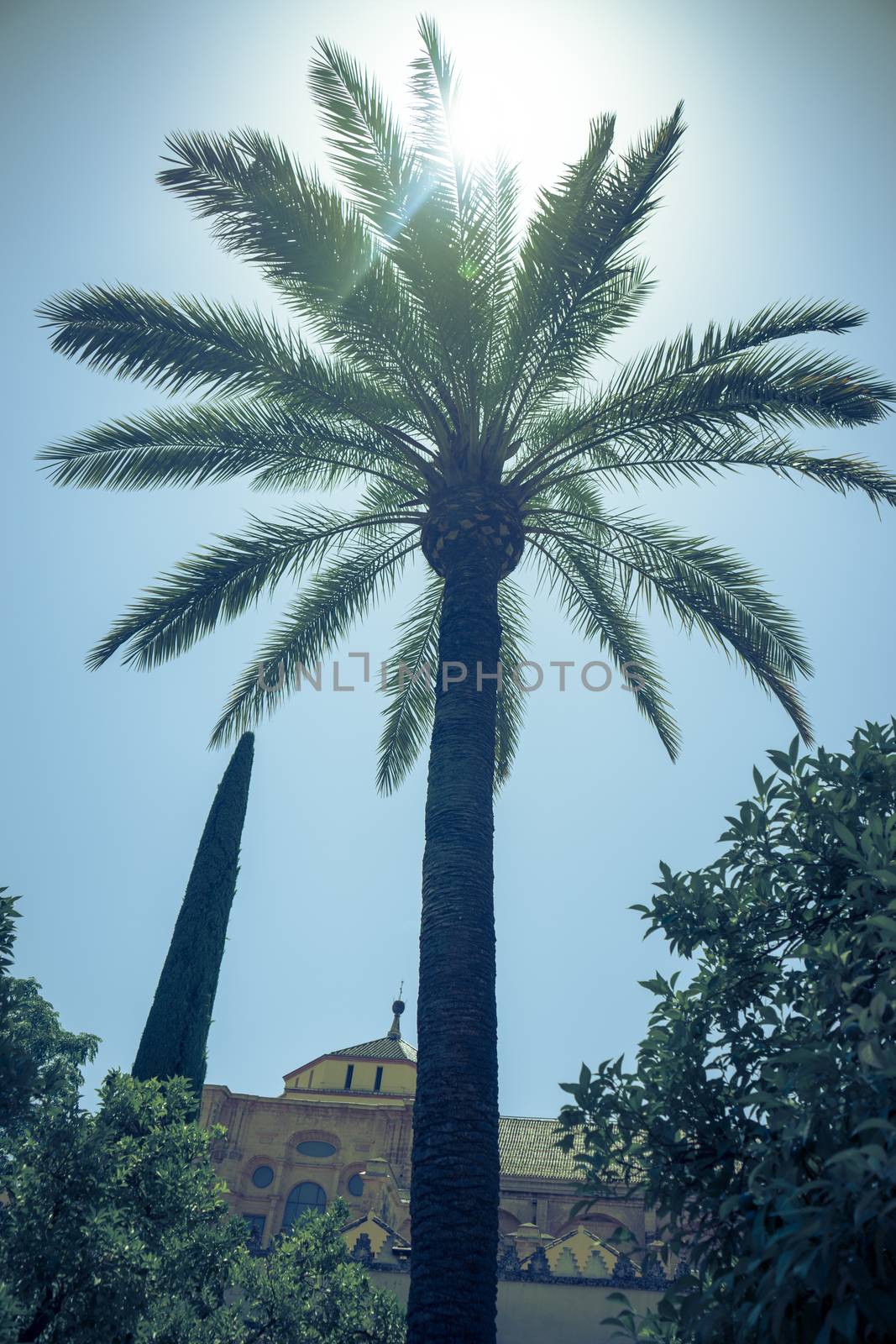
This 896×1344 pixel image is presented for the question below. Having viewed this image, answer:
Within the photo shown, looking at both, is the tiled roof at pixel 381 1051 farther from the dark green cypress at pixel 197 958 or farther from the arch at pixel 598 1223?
the dark green cypress at pixel 197 958

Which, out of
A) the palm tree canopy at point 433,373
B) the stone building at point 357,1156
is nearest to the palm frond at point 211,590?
the palm tree canopy at point 433,373

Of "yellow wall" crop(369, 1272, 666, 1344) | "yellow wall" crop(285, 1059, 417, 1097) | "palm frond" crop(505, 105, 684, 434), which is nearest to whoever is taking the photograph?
"palm frond" crop(505, 105, 684, 434)

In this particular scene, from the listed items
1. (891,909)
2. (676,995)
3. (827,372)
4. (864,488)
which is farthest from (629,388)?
(891,909)

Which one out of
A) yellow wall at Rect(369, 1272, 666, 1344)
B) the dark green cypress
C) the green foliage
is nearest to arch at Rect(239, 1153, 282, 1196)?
yellow wall at Rect(369, 1272, 666, 1344)

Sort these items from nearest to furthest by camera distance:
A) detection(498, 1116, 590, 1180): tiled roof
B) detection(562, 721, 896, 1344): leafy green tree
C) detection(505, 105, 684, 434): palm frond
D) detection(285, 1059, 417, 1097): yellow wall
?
detection(562, 721, 896, 1344): leafy green tree, detection(505, 105, 684, 434): palm frond, detection(498, 1116, 590, 1180): tiled roof, detection(285, 1059, 417, 1097): yellow wall

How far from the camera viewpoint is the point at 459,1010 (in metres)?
6.96

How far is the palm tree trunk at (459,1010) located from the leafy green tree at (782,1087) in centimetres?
122

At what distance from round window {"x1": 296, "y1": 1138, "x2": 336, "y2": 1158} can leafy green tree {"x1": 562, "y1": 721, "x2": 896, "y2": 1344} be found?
89.5 feet

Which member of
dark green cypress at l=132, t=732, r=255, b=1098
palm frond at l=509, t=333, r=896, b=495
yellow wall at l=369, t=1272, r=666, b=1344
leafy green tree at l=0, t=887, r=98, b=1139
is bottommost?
yellow wall at l=369, t=1272, r=666, b=1344

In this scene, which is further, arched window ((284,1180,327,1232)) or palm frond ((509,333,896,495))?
arched window ((284,1180,327,1232))

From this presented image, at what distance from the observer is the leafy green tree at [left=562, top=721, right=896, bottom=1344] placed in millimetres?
3266

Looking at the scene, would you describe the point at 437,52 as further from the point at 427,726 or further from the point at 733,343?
the point at 427,726

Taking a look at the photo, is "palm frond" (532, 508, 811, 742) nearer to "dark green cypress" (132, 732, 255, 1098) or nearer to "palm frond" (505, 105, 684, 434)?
"palm frond" (505, 105, 684, 434)

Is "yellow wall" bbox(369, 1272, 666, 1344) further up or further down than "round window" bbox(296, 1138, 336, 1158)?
further down
